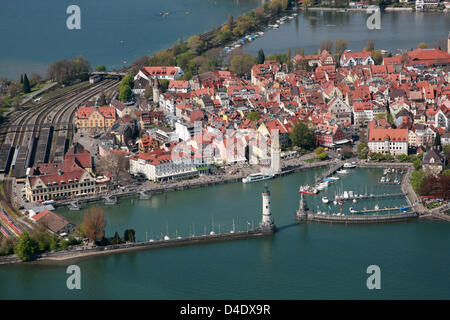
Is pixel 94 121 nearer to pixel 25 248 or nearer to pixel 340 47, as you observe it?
pixel 25 248

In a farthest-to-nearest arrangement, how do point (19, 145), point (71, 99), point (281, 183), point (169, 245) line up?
point (71, 99)
point (19, 145)
point (281, 183)
point (169, 245)

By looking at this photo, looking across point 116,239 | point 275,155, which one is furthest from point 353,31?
point 116,239

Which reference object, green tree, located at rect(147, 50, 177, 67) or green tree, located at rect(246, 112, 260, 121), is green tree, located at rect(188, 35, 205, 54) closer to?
green tree, located at rect(147, 50, 177, 67)

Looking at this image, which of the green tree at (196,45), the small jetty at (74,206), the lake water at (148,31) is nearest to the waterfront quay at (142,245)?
the small jetty at (74,206)

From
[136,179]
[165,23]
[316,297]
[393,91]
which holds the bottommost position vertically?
[316,297]

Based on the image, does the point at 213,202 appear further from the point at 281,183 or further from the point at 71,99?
the point at 71,99

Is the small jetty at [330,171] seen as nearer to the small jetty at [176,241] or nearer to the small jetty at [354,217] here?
the small jetty at [354,217]

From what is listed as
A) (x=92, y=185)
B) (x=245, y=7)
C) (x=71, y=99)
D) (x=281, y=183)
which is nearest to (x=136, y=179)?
(x=92, y=185)
